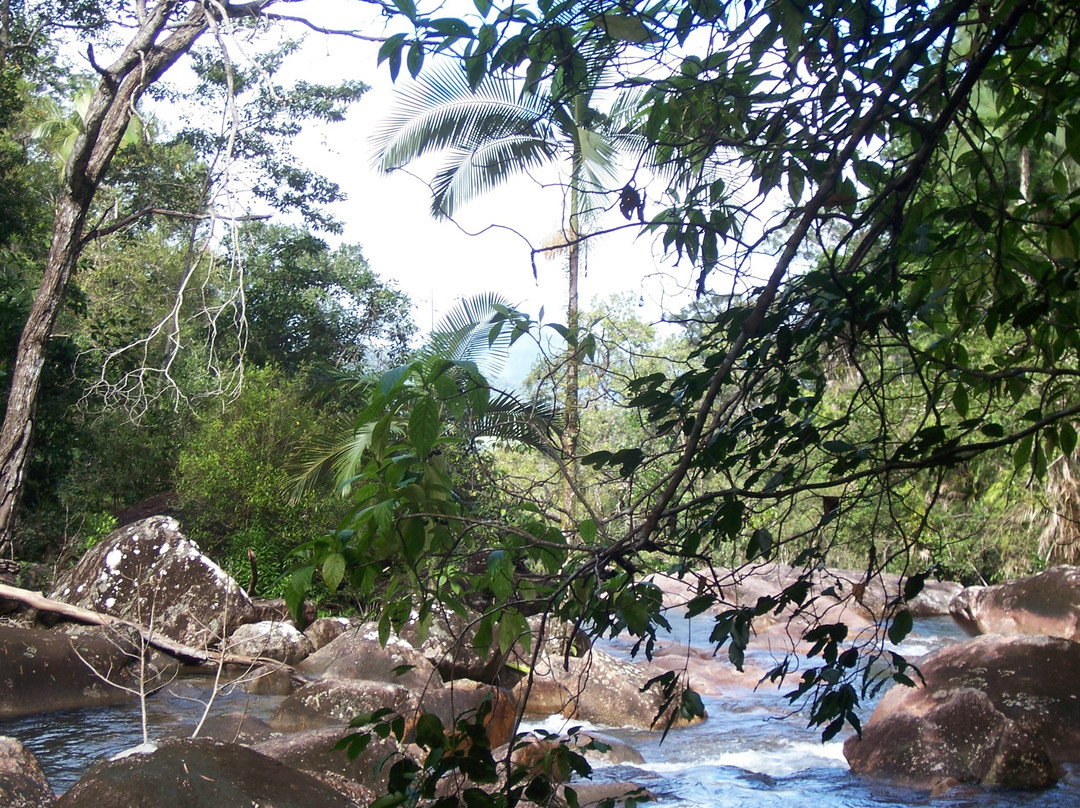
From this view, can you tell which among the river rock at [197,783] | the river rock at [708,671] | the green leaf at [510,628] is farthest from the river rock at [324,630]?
the green leaf at [510,628]

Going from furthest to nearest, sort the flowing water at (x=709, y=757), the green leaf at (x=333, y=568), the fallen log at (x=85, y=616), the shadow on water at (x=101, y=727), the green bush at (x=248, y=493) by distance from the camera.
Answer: the green bush at (x=248, y=493), the fallen log at (x=85, y=616), the shadow on water at (x=101, y=727), the flowing water at (x=709, y=757), the green leaf at (x=333, y=568)

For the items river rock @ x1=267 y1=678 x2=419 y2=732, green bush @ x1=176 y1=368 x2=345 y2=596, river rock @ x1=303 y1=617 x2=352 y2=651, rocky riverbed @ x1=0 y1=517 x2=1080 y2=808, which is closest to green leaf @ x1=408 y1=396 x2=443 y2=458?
rocky riverbed @ x1=0 y1=517 x2=1080 y2=808

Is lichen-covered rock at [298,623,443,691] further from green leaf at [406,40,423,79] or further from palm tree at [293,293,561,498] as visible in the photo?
green leaf at [406,40,423,79]

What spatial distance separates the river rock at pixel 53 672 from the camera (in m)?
7.12

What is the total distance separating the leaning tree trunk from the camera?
856 centimetres

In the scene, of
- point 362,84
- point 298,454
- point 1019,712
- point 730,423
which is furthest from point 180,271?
point 730,423

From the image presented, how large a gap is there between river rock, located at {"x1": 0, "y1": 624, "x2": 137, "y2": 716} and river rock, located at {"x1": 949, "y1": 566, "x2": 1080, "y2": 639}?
9.98 metres

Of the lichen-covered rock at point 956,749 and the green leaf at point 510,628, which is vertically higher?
the green leaf at point 510,628

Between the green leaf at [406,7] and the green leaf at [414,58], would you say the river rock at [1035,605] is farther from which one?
the green leaf at [406,7]

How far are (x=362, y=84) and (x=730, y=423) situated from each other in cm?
1938

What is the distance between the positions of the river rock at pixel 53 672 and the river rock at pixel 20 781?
265cm

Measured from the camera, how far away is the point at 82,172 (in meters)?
8.80

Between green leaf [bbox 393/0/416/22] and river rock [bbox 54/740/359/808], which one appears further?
river rock [bbox 54/740/359/808]

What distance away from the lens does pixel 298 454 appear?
12.8 m
